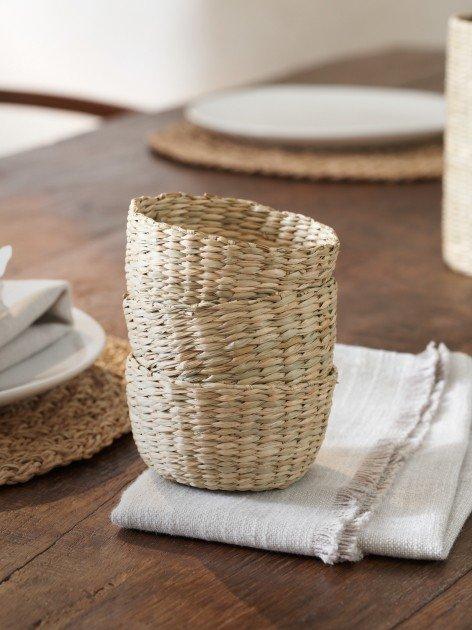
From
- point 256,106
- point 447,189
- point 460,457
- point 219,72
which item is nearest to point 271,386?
point 460,457

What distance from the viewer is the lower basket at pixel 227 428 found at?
610 mm

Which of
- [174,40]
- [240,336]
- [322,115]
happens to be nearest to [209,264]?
[240,336]

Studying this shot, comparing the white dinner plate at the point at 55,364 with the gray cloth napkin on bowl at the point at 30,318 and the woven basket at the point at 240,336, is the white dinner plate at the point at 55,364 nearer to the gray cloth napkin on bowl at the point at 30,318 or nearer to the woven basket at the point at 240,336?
the gray cloth napkin on bowl at the point at 30,318

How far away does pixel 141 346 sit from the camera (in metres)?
0.63

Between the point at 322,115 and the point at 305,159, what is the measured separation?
0.19 metres

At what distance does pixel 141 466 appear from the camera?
715 millimetres

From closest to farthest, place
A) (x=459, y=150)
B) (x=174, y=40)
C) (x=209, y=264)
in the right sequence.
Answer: (x=209, y=264)
(x=459, y=150)
(x=174, y=40)

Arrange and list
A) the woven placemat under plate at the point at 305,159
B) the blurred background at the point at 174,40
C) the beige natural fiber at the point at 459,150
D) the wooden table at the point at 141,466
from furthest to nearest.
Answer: the blurred background at the point at 174,40 → the woven placemat under plate at the point at 305,159 → the beige natural fiber at the point at 459,150 → the wooden table at the point at 141,466

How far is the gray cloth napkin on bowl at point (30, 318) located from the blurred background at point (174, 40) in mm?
2369

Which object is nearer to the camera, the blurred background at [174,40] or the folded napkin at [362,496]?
the folded napkin at [362,496]

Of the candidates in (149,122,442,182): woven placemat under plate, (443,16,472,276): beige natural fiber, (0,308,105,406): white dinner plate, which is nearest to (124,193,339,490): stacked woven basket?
(0,308,105,406): white dinner plate

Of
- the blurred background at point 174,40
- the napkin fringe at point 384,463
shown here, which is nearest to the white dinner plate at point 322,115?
the napkin fringe at point 384,463

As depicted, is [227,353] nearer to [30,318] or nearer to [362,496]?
[362,496]

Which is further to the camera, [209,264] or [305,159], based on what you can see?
[305,159]
